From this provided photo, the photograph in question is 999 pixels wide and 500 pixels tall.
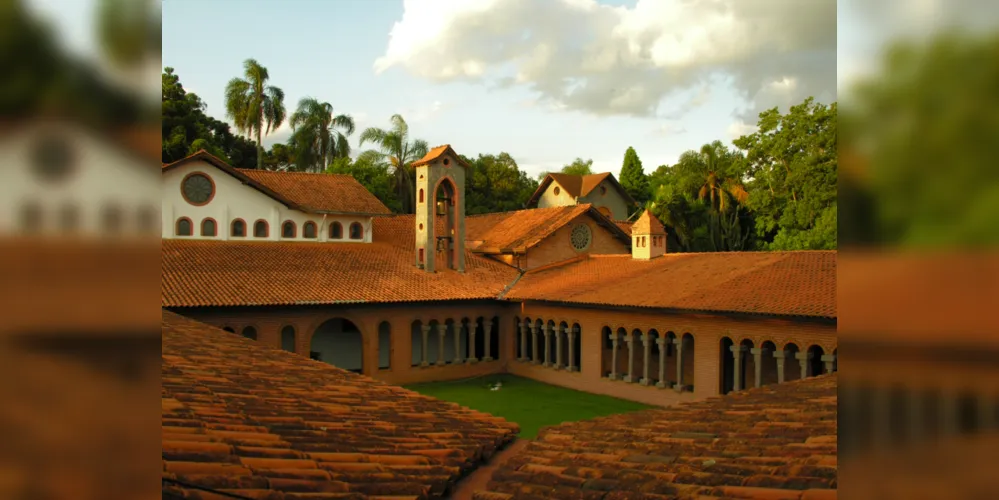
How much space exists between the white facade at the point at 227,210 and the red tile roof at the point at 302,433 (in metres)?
18.1

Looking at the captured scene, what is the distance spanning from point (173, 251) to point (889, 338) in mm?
26517

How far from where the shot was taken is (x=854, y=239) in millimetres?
1100

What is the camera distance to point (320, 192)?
1211 inches

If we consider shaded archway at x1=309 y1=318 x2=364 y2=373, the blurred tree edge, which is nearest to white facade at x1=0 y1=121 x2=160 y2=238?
the blurred tree edge

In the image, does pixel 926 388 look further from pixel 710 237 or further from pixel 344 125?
Result: pixel 344 125

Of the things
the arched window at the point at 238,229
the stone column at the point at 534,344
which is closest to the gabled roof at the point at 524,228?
the stone column at the point at 534,344

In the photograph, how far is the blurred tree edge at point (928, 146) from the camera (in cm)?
89

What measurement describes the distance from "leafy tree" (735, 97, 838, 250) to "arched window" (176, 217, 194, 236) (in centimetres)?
2494

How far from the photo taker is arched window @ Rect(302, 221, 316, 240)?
95.9 feet

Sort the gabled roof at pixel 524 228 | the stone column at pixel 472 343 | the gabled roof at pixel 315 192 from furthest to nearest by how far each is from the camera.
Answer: the gabled roof at pixel 524 228
the gabled roof at pixel 315 192
the stone column at pixel 472 343

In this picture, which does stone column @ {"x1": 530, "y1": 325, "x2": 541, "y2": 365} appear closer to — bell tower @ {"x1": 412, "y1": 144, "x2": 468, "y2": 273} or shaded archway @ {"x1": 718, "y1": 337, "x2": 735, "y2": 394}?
bell tower @ {"x1": 412, "y1": 144, "x2": 468, "y2": 273}

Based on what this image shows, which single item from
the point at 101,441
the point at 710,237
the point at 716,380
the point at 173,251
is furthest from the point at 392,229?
the point at 101,441

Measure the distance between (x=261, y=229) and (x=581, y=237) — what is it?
1311cm

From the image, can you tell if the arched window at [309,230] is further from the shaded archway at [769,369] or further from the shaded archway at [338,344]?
the shaded archway at [769,369]
